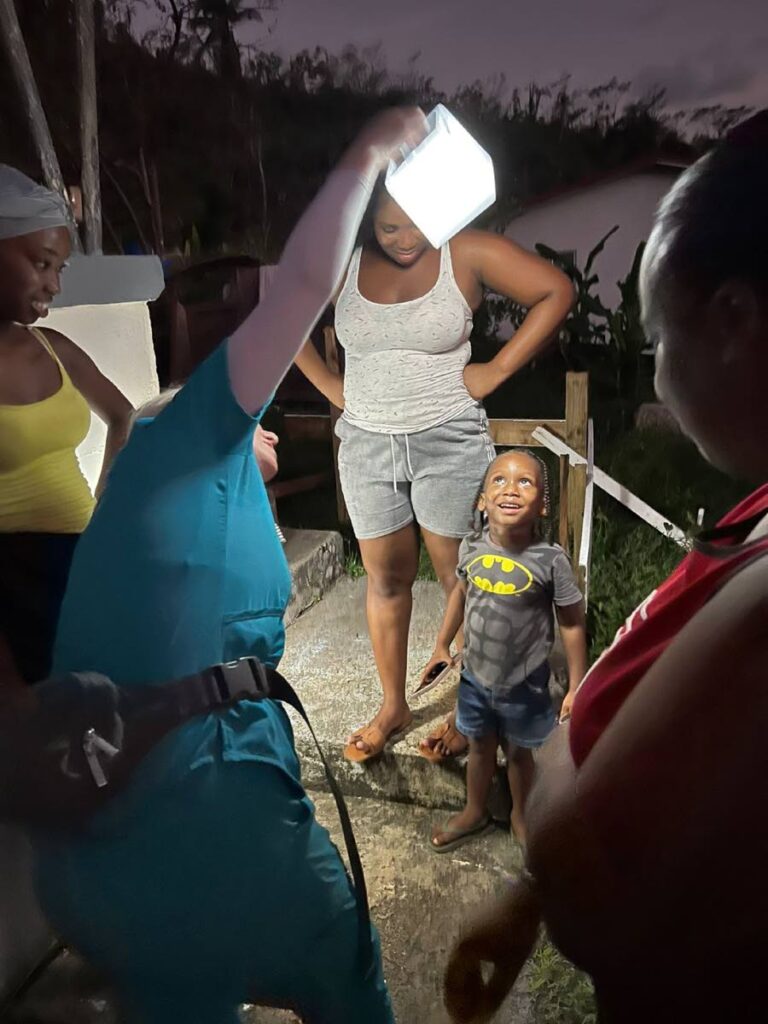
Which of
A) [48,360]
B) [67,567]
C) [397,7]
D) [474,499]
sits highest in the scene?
[397,7]

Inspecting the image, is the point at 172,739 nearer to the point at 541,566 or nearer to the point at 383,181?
the point at 383,181

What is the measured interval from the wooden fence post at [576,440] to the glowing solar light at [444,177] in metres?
0.36

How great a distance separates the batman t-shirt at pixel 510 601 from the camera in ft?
3.49

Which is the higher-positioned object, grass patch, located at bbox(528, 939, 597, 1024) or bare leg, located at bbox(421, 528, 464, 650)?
bare leg, located at bbox(421, 528, 464, 650)

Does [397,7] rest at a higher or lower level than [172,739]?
higher

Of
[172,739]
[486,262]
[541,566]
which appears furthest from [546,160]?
[172,739]

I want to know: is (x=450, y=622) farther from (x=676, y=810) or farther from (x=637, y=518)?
(x=676, y=810)

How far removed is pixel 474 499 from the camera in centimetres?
103

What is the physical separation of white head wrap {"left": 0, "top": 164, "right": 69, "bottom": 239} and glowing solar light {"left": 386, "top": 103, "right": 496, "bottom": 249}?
22 centimetres

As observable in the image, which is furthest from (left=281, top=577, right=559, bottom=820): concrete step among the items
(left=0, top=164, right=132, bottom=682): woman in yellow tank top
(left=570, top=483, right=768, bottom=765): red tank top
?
(left=570, top=483, right=768, bottom=765): red tank top

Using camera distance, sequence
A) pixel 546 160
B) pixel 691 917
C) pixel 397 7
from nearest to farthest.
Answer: pixel 691 917 < pixel 397 7 < pixel 546 160

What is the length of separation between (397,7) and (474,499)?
586 millimetres

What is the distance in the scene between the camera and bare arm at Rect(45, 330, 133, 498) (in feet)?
1.71

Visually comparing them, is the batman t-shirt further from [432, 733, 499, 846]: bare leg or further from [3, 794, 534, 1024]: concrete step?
[3, 794, 534, 1024]: concrete step
